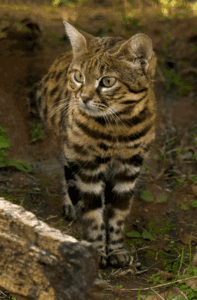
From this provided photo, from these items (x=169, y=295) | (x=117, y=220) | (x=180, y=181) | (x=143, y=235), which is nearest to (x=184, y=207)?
(x=180, y=181)

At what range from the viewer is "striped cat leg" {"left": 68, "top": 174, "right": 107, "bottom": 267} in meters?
3.13

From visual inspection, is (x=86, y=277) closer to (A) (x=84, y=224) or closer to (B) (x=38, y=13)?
(A) (x=84, y=224)

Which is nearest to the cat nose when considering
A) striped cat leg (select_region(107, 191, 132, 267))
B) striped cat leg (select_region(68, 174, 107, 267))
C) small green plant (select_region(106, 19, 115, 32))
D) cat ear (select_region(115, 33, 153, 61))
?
cat ear (select_region(115, 33, 153, 61))

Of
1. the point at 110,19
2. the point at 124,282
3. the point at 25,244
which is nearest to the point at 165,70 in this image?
the point at 110,19

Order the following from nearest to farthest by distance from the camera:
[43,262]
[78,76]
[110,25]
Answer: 1. [43,262]
2. [78,76]
3. [110,25]

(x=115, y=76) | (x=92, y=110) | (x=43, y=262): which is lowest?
(x=43, y=262)

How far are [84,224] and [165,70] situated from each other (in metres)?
3.28

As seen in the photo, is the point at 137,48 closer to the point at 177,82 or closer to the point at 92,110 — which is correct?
the point at 92,110

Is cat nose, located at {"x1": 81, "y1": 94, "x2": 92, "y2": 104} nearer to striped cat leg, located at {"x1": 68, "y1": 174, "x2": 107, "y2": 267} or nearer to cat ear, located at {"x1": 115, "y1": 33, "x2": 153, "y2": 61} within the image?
cat ear, located at {"x1": 115, "y1": 33, "x2": 153, "y2": 61}

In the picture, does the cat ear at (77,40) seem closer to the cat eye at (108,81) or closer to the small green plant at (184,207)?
the cat eye at (108,81)

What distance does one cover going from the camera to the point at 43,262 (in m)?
1.69

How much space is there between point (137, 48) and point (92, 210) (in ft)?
4.81

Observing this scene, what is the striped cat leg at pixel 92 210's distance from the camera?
3.13 metres

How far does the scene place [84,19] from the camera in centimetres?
632
